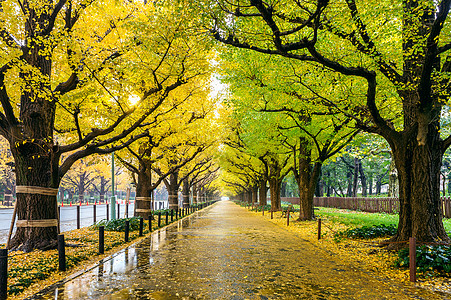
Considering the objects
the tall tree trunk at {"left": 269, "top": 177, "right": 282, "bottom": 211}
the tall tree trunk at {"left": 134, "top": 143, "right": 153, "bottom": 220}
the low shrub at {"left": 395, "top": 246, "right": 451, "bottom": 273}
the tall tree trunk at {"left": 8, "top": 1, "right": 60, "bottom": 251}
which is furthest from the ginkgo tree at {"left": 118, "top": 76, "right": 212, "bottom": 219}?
the tall tree trunk at {"left": 269, "top": 177, "right": 282, "bottom": 211}

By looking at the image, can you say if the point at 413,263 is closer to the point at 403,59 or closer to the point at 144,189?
the point at 403,59

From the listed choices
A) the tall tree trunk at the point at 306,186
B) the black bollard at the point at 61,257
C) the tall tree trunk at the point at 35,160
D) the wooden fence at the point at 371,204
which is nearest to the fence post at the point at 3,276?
the black bollard at the point at 61,257

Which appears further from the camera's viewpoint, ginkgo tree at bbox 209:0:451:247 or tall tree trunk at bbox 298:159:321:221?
tall tree trunk at bbox 298:159:321:221

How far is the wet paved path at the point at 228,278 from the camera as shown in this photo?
5.60m

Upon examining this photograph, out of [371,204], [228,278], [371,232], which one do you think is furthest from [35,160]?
[371,204]

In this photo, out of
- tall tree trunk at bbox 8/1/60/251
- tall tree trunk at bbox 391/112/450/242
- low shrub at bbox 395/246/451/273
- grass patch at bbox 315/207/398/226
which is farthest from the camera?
grass patch at bbox 315/207/398/226

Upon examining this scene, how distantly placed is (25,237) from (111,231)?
4834mm

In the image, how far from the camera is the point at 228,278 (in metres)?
6.62

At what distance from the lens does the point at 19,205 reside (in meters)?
9.55

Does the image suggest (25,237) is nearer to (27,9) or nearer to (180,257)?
(180,257)

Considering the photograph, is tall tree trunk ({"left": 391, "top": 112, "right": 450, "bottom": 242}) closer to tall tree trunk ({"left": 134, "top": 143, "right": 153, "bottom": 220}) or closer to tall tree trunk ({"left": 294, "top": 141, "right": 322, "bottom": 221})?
tall tree trunk ({"left": 294, "top": 141, "right": 322, "bottom": 221})

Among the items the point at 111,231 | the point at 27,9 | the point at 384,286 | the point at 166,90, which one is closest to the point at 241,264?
the point at 384,286

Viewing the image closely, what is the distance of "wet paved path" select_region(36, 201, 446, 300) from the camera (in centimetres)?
560

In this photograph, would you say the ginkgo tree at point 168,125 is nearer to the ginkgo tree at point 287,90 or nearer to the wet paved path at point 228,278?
the ginkgo tree at point 287,90
